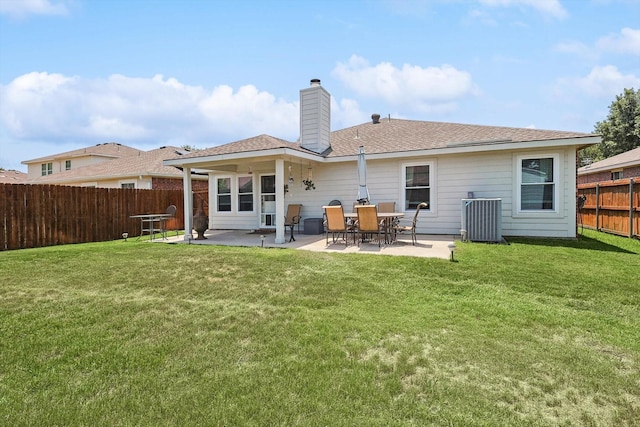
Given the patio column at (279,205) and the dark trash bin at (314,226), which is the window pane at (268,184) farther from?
the patio column at (279,205)

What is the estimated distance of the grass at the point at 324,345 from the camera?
7.93 feet

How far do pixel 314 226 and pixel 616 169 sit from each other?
17.0m

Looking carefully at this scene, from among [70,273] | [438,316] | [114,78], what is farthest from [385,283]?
[114,78]

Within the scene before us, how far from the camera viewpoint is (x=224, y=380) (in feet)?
9.11

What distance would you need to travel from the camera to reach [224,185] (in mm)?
14266

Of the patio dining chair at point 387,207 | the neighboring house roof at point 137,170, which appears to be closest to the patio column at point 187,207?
the patio dining chair at point 387,207

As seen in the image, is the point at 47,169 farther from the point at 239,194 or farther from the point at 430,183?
the point at 430,183

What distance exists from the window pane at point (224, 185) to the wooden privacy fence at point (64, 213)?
286 cm

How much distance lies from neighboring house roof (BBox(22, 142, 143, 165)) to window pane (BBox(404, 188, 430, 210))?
24.5 meters

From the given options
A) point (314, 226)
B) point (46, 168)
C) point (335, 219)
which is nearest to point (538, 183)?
point (335, 219)

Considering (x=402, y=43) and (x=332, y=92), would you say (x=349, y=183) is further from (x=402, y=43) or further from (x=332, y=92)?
(x=402, y=43)

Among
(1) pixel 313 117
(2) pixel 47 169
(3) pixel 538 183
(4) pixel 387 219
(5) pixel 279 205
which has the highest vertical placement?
(1) pixel 313 117

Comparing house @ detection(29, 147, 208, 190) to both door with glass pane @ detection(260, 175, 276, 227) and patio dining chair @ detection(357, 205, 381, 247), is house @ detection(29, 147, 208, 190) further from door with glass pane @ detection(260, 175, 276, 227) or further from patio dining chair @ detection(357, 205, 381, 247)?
patio dining chair @ detection(357, 205, 381, 247)

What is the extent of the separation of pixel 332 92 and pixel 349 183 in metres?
3.61
